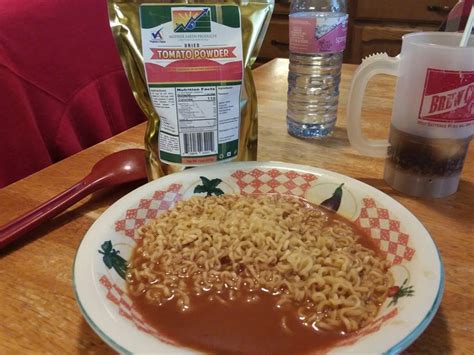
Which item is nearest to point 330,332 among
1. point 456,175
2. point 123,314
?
point 123,314

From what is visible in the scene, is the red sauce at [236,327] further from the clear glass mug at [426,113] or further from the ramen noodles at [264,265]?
the clear glass mug at [426,113]

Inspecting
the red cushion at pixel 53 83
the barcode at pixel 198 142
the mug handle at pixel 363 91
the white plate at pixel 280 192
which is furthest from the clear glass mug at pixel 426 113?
the red cushion at pixel 53 83

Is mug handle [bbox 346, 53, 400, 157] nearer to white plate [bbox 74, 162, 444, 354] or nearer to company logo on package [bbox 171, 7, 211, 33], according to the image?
white plate [bbox 74, 162, 444, 354]

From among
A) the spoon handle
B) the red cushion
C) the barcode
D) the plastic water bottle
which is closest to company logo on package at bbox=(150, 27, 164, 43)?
the barcode

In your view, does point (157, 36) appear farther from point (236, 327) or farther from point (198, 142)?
point (236, 327)

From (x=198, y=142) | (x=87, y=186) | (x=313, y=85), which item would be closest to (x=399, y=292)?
(x=198, y=142)
